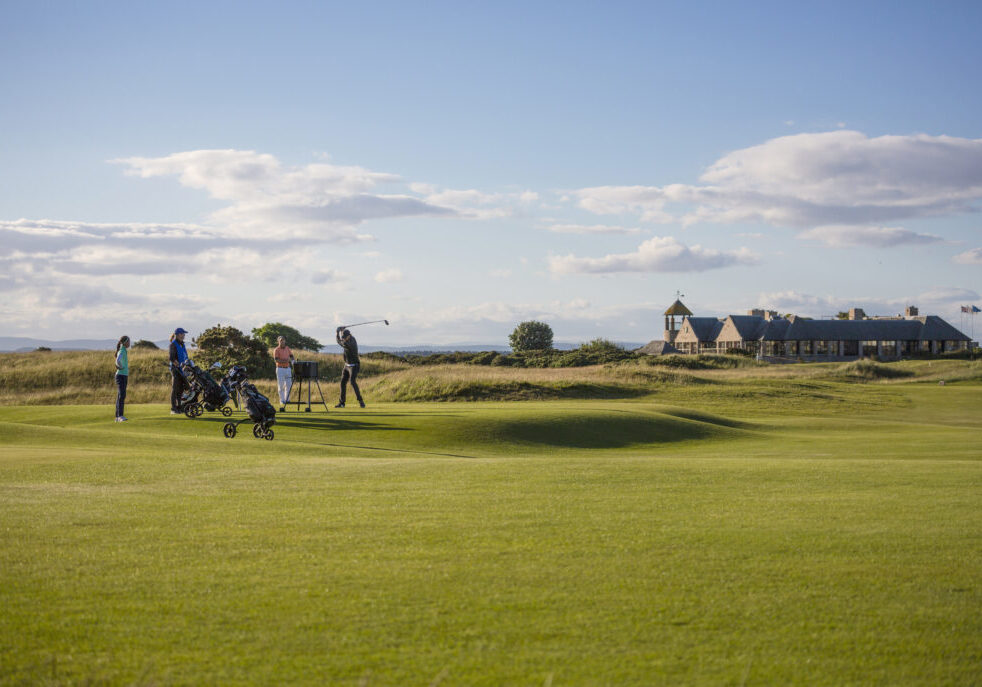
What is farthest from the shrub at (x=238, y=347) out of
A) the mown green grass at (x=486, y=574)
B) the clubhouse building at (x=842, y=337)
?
the clubhouse building at (x=842, y=337)

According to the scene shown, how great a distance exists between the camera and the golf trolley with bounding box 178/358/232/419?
23.0 m

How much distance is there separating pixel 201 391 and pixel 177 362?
1063 mm

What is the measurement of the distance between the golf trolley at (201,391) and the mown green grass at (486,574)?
29.9ft

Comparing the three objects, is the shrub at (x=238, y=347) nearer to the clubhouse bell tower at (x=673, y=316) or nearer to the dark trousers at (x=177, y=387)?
the dark trousers at (x=177, y=387)

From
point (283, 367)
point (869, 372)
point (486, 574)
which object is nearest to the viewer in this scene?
point (486, 574)

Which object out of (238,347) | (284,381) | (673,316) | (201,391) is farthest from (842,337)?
(201,391)

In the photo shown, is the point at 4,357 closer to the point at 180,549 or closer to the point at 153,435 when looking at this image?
the point at 153,435

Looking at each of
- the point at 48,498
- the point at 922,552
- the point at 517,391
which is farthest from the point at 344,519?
the point at 517,391

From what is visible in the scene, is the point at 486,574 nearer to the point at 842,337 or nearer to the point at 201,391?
the point at 201,391

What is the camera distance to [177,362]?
2361cm

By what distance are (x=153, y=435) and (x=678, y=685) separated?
733 inches

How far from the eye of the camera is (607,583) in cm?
640

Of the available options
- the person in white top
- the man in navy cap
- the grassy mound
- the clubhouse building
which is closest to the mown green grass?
the man in navy cap

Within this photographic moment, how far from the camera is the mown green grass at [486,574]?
499 cm
